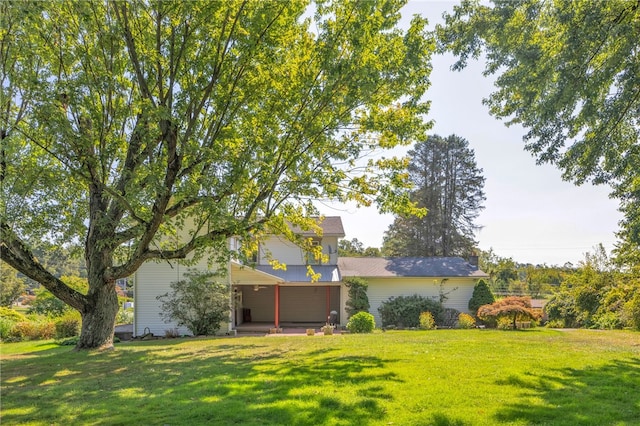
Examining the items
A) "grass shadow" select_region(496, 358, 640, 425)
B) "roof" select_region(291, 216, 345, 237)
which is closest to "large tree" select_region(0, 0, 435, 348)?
"grass shadow" select_region(496, 358, 640, 425)

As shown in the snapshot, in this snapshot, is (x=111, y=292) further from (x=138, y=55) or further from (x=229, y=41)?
(x=229, y=41)

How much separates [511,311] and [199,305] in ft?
47.0

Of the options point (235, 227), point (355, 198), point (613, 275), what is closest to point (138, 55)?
point (235, 227)

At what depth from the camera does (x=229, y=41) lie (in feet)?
31.3

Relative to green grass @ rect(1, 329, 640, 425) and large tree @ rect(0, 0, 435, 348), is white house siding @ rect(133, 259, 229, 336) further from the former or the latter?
green grass @ rect(1, 329, 640, 425)

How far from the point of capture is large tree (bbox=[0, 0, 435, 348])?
904cm

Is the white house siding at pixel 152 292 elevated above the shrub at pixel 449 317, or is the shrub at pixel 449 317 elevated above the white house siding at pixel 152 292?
the white house siding at pixel 152 292

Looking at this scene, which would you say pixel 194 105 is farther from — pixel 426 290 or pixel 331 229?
pixel 426 290

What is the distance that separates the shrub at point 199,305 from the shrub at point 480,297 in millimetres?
13343

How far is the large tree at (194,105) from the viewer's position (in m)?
9.04

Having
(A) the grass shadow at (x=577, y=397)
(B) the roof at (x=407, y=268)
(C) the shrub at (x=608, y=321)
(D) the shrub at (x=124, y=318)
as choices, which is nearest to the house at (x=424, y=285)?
(B) the roof at (x=407, y=268)

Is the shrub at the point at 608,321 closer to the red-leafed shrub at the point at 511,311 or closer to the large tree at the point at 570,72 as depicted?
the red-leafed shrub at the point at 511,311

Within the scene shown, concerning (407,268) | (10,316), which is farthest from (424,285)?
(10,316)

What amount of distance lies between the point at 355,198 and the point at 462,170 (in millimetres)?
32731
